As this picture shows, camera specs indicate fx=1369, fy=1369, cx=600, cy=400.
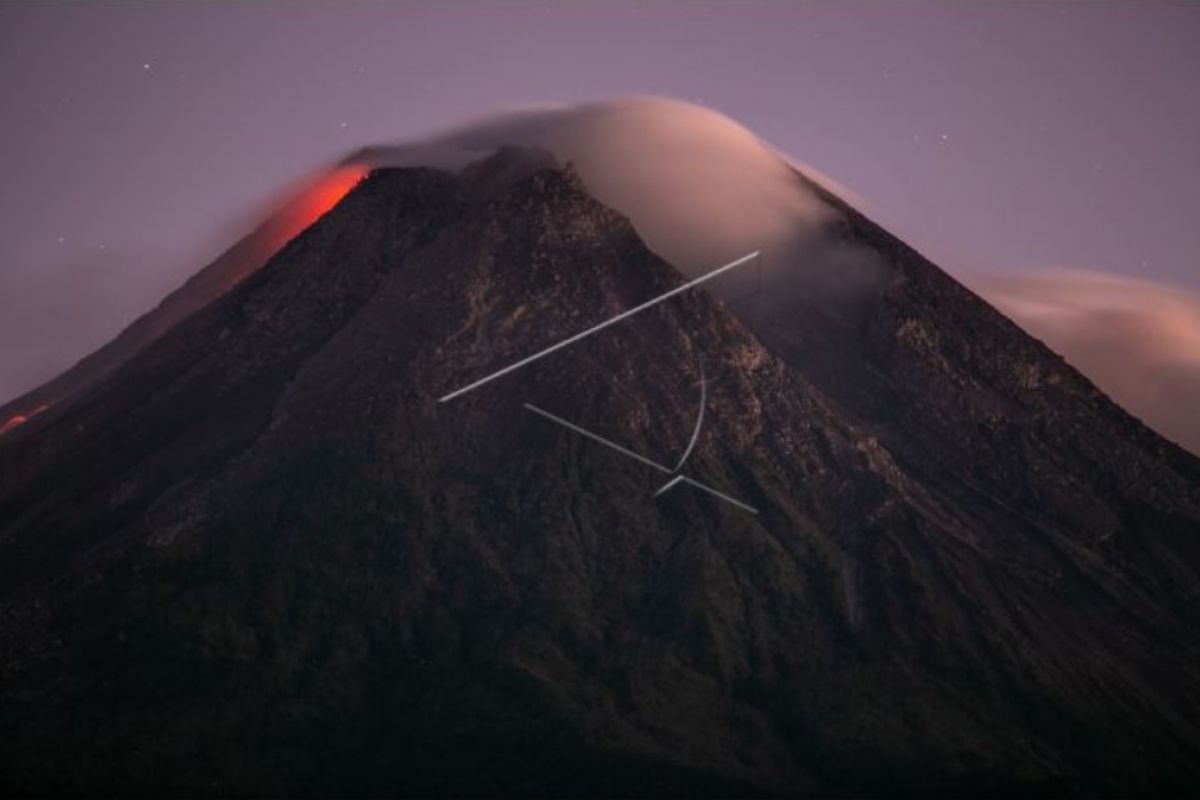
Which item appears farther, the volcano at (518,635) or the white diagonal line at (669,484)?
the white diagonal line at (669,484)

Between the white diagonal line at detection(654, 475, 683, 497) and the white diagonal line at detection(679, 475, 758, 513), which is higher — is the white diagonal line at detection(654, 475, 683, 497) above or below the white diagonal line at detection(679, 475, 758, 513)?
above

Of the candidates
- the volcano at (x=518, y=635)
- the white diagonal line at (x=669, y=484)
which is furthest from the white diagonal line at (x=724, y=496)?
the white diagonal line at (x=669, y=484)

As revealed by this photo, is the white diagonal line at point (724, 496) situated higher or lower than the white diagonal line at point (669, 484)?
lower

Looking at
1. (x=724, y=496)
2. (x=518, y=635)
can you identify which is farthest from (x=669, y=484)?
(x=518, y=635)

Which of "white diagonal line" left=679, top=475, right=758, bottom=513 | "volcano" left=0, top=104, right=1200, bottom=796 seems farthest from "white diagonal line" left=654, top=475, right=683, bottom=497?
"white diagonal line" left=679, top=475, right=758, bottom=513

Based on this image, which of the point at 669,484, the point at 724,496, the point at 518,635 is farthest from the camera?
the point at 669,484

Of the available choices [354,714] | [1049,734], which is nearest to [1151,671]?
[1049,734]

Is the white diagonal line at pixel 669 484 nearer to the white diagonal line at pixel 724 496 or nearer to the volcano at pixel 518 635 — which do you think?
the volcano at pixel 518 635

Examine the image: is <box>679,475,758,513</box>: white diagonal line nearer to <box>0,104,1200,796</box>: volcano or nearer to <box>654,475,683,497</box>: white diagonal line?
<box>0,104,1200,796</box>: volcano

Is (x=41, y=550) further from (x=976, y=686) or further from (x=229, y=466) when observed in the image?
(x=976, y=686)

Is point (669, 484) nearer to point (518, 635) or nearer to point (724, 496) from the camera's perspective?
point (724, 496)

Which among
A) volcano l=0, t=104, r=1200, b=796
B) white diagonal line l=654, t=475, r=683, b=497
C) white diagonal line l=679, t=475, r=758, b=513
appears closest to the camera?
volcano l=0, t=104, r=1200, b=796
